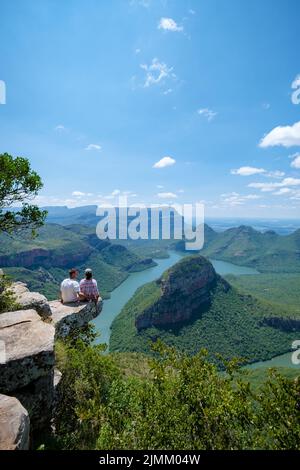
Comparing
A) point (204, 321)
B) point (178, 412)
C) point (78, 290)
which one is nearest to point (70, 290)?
point (78, 290)

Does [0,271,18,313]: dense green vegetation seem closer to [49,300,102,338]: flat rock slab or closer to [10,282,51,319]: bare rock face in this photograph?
[10,282,51,319]: bare rock face

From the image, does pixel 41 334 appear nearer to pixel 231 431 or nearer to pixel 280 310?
pixel 231 431

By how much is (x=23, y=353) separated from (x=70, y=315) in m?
5.31

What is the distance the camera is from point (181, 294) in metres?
121

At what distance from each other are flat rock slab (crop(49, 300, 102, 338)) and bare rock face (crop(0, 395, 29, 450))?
6139mm

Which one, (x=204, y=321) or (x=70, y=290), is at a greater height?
(x=70, y=290)

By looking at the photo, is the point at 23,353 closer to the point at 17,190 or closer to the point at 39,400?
the point at 39,400

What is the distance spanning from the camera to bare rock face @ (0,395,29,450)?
5645mm

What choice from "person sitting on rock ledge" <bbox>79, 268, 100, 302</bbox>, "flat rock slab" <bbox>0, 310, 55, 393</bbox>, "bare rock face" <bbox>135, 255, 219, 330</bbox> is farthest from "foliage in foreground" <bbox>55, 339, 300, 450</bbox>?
"bare rock face" <bbox>135, 255, 219, 330</bbox>

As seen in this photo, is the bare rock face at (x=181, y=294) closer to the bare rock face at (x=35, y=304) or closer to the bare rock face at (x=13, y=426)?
the bare rock face at (x=35, y=304)

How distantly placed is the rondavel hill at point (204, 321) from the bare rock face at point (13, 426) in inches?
3860

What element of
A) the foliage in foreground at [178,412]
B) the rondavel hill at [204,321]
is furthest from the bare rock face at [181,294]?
the foliage in foreground at [178,412]

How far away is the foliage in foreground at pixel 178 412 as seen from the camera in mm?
6988

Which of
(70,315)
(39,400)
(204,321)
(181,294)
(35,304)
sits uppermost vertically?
(35,304)
